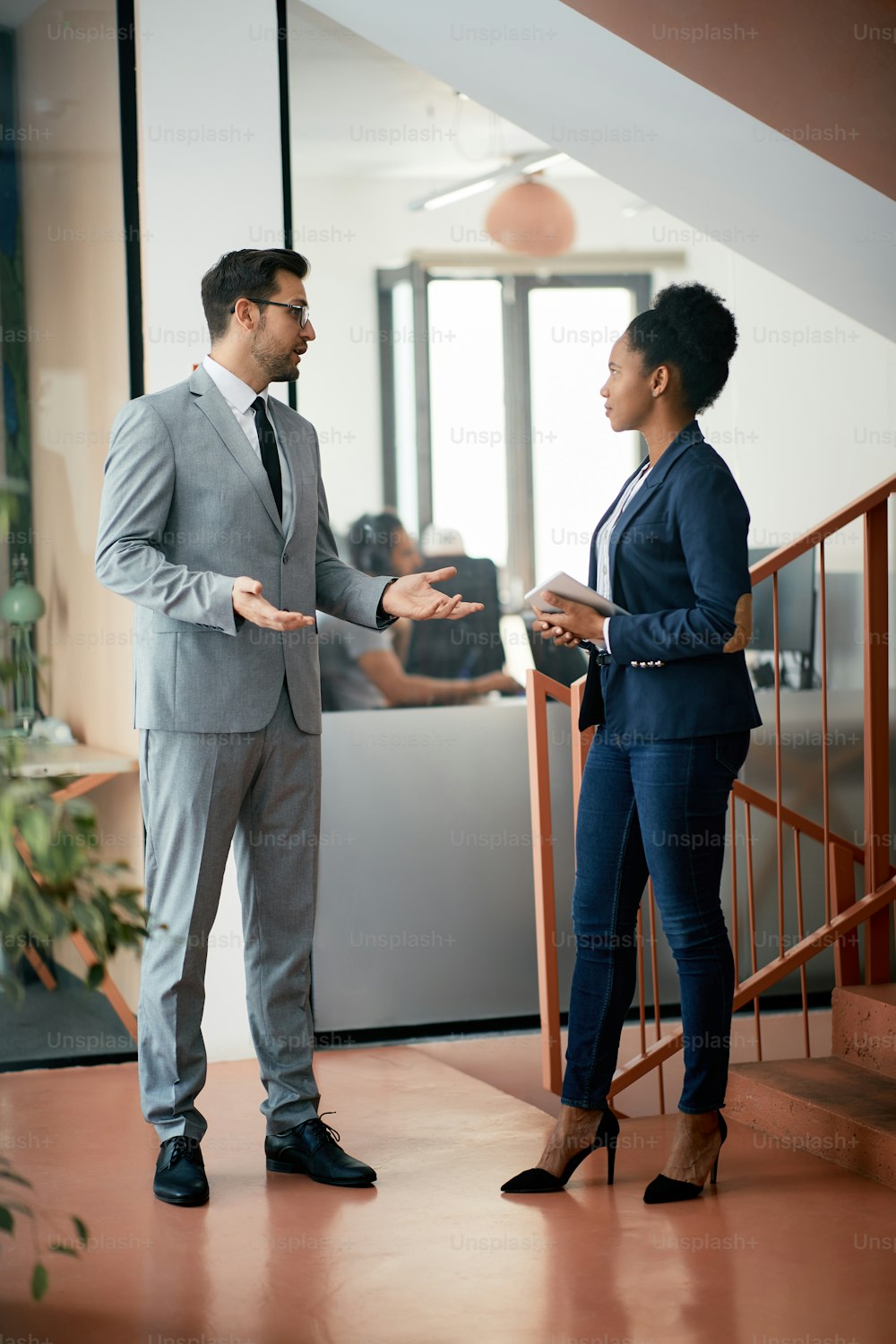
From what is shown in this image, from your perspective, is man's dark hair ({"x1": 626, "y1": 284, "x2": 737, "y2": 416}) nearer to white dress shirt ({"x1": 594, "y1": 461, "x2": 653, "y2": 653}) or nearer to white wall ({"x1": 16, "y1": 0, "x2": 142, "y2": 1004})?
white dress shirt ({"x1": 594, "y1": 461, "x2": 653, "y2": 653})

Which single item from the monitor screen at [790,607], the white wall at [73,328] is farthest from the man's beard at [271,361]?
the monitor screen at [790,607]

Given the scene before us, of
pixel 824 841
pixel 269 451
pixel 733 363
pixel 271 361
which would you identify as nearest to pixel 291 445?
pixel 269 451

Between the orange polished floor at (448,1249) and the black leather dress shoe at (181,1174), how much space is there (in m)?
0.03

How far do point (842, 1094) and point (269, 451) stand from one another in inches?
68.4

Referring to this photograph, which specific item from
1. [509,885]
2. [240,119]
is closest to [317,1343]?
[509,885]

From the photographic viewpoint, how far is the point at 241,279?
8.89ft

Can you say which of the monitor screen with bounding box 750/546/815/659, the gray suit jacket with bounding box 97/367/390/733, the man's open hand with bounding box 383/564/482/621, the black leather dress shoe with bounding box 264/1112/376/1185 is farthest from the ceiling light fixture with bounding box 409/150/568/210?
the black leather dress shoe with bounding box 264/1112/376/1185

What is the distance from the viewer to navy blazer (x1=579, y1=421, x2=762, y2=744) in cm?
245

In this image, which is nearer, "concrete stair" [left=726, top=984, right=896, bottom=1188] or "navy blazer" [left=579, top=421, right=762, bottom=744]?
"navy blazer" [left=579, top=421, right=762, bottom=744]

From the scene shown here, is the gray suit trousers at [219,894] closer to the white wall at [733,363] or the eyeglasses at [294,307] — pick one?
the eyeglasses at [294,307]

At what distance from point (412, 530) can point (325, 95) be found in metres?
1.18

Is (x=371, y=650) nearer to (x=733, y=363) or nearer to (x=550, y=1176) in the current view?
(x=733, y=363)

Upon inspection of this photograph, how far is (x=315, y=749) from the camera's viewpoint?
110 inches

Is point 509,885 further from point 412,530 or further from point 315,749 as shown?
point 315,749
